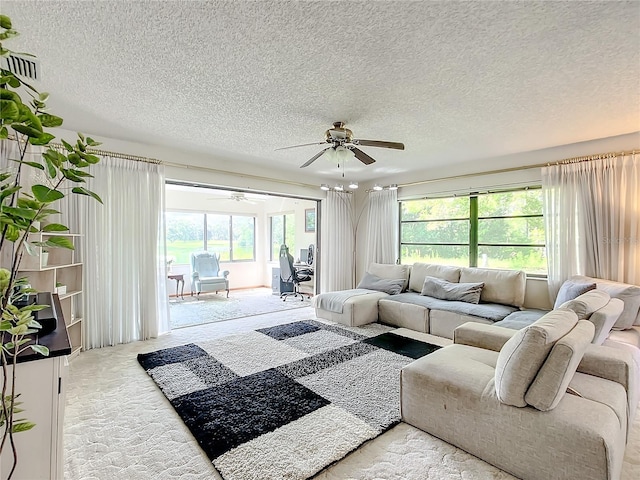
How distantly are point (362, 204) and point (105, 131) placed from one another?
4.38 metres

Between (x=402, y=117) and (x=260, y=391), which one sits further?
(x=402, y=117)

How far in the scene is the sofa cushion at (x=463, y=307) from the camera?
3.68 m

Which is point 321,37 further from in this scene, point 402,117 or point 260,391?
point 260,391

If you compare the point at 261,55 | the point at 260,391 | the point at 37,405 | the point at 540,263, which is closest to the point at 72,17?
the point at 261,55

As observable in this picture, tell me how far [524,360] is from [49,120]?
2240 mm

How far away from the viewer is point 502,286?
163 inches

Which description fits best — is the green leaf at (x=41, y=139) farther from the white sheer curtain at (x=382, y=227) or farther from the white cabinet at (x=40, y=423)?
the white sheer curtain at (x=382, y=227)

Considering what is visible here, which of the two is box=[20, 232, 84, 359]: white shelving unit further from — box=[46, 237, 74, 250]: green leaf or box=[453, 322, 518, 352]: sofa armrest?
box=[453, 322, 518, 352]: sofa armrest

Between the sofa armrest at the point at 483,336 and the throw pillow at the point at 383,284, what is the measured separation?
2.26 metres

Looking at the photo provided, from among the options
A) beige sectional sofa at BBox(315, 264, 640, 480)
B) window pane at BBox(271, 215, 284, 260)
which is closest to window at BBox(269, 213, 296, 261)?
window pane at BBox(271, 215, 284, 260)

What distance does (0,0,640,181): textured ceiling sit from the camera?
164cm

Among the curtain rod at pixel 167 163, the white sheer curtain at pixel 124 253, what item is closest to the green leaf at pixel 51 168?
the curtain rod at pixel 167 163

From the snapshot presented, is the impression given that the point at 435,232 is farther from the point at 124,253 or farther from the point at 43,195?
the point at 43,195

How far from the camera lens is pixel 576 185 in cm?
375
